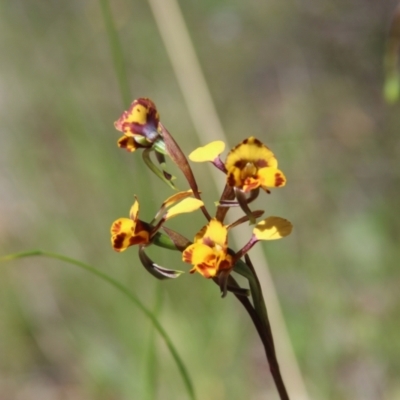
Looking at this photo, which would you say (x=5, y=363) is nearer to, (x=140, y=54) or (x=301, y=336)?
(x=301, y=336)

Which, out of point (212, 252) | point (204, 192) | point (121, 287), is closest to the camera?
point (212, 252)

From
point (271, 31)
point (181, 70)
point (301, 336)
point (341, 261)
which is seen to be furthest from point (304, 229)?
point (271, 31)

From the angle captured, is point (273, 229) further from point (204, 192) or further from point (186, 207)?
point (204, 192)

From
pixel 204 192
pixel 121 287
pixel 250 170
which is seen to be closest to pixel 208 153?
pixel 250 170

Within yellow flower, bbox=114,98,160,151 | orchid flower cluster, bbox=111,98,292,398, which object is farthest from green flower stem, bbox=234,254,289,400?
yellow flower, bbox=114,98,160,151

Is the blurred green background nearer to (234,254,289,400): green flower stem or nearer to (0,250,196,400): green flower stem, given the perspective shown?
(0,250,196,400): green flower stem

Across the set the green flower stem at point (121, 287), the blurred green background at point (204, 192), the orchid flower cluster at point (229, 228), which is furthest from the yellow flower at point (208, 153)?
the blurred green background at point (204, 192)
